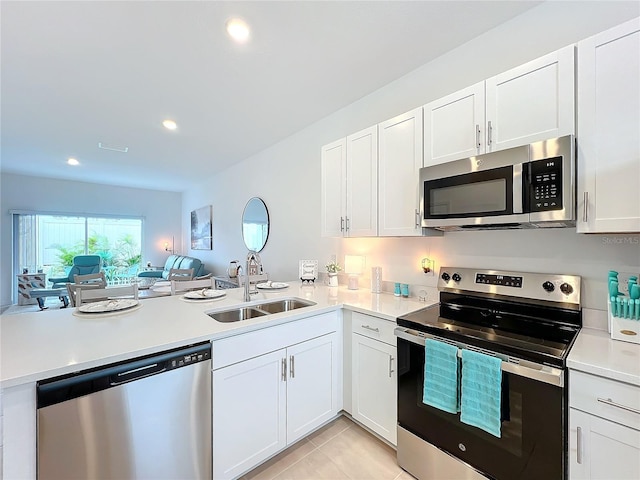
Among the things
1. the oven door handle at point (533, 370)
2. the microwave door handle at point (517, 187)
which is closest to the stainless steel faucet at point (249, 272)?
the oven door handle at point (533, 370)

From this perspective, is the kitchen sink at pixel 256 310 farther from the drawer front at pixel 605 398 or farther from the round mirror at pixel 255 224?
the round mirror at pixel 255 224

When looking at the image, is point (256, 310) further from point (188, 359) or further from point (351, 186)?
point (351, 186)

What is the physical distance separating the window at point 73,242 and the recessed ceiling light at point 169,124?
473cm

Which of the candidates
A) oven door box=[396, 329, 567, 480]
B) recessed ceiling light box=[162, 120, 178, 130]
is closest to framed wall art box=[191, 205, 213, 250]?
recessed ceiling light box=[162, 120, 178, 130]

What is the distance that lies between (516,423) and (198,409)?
4.73 feet

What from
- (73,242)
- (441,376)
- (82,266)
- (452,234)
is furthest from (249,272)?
(73,242)

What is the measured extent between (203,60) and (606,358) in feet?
9.46

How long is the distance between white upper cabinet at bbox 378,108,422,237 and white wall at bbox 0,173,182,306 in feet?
23.2

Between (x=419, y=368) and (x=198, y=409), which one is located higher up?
(x=419, y=368)

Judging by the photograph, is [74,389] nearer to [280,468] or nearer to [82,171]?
[280,468]

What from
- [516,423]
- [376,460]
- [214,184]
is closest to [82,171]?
[214,184]

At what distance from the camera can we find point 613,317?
122 centimetres

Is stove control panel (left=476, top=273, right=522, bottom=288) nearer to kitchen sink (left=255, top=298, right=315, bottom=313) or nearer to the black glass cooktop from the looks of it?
the black glass cooktop

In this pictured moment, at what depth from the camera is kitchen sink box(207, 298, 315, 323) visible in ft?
6.28
